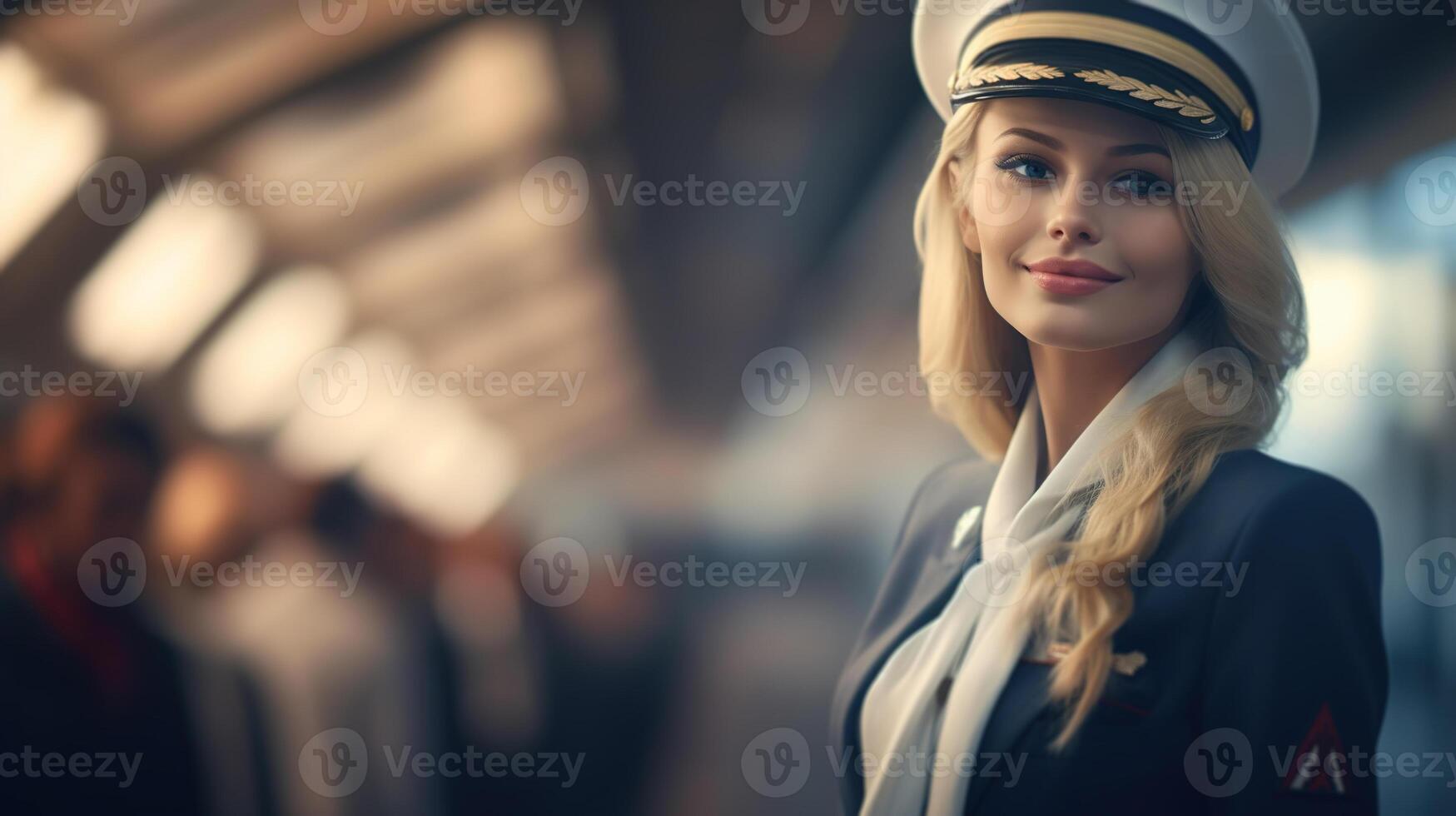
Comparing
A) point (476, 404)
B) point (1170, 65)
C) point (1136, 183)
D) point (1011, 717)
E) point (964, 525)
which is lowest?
point (1011, 717)

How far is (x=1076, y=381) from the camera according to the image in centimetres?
116

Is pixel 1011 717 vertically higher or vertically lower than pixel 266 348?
lower

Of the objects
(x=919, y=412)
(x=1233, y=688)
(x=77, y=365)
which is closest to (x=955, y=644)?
(x=1233, y=688)

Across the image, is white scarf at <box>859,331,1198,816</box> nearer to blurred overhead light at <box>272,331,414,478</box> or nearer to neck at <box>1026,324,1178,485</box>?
neck at <box>1026,324,1178,485</box>

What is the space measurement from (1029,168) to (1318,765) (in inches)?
25.8

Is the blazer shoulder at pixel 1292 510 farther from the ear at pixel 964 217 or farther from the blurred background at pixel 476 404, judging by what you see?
the blurred background at pixel 476 404

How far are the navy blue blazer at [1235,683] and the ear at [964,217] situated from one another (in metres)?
0.36

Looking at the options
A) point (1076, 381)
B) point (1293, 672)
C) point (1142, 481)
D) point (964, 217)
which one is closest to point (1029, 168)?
point (964, 217)

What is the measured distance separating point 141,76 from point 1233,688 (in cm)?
197

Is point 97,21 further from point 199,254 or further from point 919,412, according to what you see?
point 919,412

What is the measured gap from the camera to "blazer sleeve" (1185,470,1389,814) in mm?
962

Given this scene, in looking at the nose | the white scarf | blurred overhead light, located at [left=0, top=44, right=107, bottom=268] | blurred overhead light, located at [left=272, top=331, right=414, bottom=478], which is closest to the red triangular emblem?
the white scarf

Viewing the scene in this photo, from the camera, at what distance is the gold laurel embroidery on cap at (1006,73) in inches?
41.6

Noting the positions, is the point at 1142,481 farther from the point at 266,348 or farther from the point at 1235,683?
the point at 266,348
